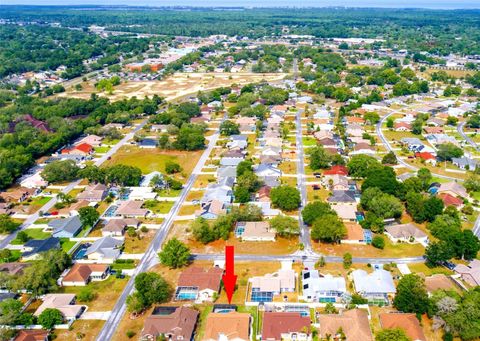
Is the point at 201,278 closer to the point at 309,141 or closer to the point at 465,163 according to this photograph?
the point at 309,141

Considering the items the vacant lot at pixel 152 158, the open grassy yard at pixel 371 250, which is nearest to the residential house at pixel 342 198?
the open grassy yard at pixel 371 250

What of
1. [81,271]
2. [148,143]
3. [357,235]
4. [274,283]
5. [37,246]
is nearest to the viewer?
[274,283]

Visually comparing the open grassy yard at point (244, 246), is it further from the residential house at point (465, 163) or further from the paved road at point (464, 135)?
the paved road at point (464, 135)

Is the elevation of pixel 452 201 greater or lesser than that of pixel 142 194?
greater

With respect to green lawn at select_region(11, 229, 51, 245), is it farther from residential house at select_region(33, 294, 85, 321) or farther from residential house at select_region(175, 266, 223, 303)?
residential house at select_region(175, 266, 223, 303)

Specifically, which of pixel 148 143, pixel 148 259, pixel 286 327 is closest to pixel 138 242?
pixel 148 259

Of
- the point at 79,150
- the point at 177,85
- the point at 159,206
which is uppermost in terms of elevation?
the point at 177,85

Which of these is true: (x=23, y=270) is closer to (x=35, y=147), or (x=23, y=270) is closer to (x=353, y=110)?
(x=35, y=147)
